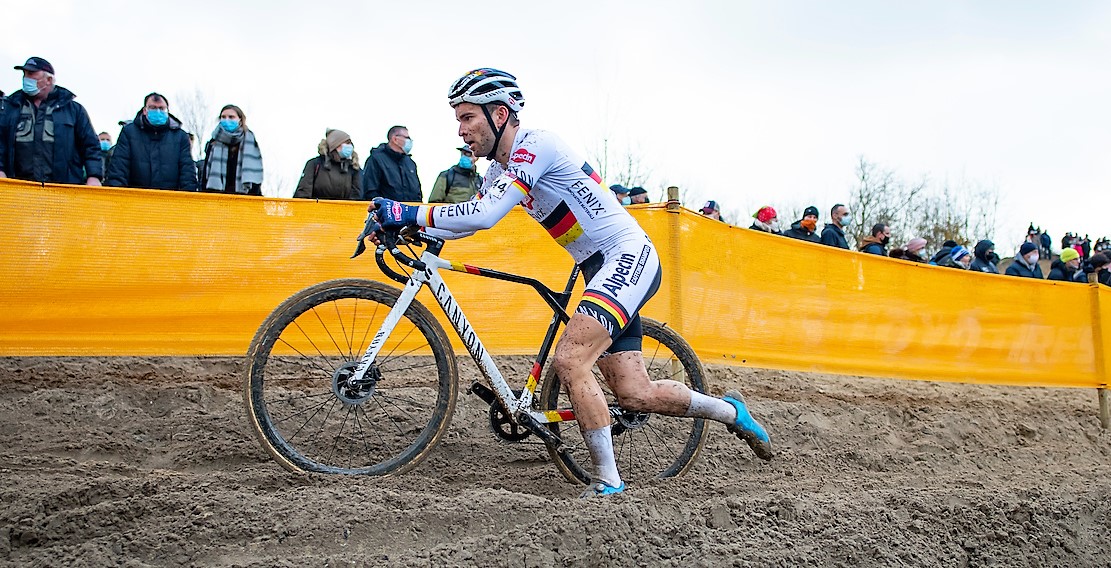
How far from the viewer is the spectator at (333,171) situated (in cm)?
830

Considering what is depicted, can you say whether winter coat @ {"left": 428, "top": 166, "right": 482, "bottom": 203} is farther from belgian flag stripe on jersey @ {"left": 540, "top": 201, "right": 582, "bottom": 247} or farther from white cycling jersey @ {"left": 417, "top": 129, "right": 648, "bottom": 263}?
belgian flag stripe on jersey @ {"left": 540, "top": 201, "right": 582, "bottom": 247}

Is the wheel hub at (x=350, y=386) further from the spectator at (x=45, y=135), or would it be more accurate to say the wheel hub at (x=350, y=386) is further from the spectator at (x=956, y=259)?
the spectator at (x=956, y=259)

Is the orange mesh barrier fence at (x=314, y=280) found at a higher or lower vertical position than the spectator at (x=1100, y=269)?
lower

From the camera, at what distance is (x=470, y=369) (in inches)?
273

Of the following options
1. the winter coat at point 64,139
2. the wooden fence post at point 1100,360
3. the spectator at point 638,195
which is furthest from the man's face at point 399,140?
the wooden fence post at point 1100,360

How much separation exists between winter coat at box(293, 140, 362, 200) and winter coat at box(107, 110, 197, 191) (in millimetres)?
1005

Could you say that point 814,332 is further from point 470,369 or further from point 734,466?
point 470,369

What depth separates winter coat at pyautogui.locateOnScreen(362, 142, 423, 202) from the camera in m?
8.41

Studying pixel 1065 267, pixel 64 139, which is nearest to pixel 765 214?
pixel 1065 267

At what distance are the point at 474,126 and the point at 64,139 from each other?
4500 mm

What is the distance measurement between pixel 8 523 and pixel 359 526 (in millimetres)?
1334

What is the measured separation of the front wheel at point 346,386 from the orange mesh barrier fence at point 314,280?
17.5 inches

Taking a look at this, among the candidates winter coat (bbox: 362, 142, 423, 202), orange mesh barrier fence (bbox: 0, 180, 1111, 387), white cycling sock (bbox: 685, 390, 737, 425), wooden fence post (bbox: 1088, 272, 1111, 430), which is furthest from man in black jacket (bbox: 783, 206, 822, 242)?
white cycling sock (bbox: 685, 390, 737, 425)

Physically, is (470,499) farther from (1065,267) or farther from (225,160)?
(1065,267)
